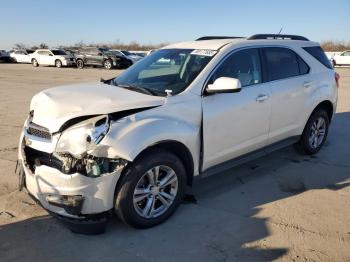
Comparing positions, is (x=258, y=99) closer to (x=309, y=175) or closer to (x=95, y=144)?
(x=309, y=175)

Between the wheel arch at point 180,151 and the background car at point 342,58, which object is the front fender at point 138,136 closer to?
→ the wheel arch at point 180,151

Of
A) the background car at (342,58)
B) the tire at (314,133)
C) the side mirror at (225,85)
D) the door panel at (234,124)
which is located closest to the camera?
the side mirror at (225,85)

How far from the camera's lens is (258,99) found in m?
4.93

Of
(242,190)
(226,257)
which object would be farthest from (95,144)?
(242,190)

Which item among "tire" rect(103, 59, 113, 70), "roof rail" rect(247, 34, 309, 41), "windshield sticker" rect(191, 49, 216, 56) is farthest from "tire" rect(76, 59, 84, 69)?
"windshield sticker" rect(191, 49, 216, 56)

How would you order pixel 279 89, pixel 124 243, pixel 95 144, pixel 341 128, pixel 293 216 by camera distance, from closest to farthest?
pixel 95 144, pixel 124 243, pixel 293 216, pixel 279 89, pixel 341 128

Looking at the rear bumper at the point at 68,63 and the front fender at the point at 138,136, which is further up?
the front fender at the point at 138,136

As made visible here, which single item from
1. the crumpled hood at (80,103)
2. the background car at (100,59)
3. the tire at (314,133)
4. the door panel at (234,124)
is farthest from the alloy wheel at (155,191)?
the background car at (100,59)

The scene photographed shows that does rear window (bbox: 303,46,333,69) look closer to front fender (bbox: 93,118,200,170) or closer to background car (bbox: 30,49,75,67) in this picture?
front fender (bbox: 93,118,200,170)

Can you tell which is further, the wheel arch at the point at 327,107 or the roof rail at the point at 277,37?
the wheel arch at the point at 327,107

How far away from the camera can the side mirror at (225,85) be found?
A: 4180 mm

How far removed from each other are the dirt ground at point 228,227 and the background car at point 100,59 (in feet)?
86.4

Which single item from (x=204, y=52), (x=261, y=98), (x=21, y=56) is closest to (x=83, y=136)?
(x=204, y=52)

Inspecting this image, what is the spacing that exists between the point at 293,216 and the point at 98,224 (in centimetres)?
207
